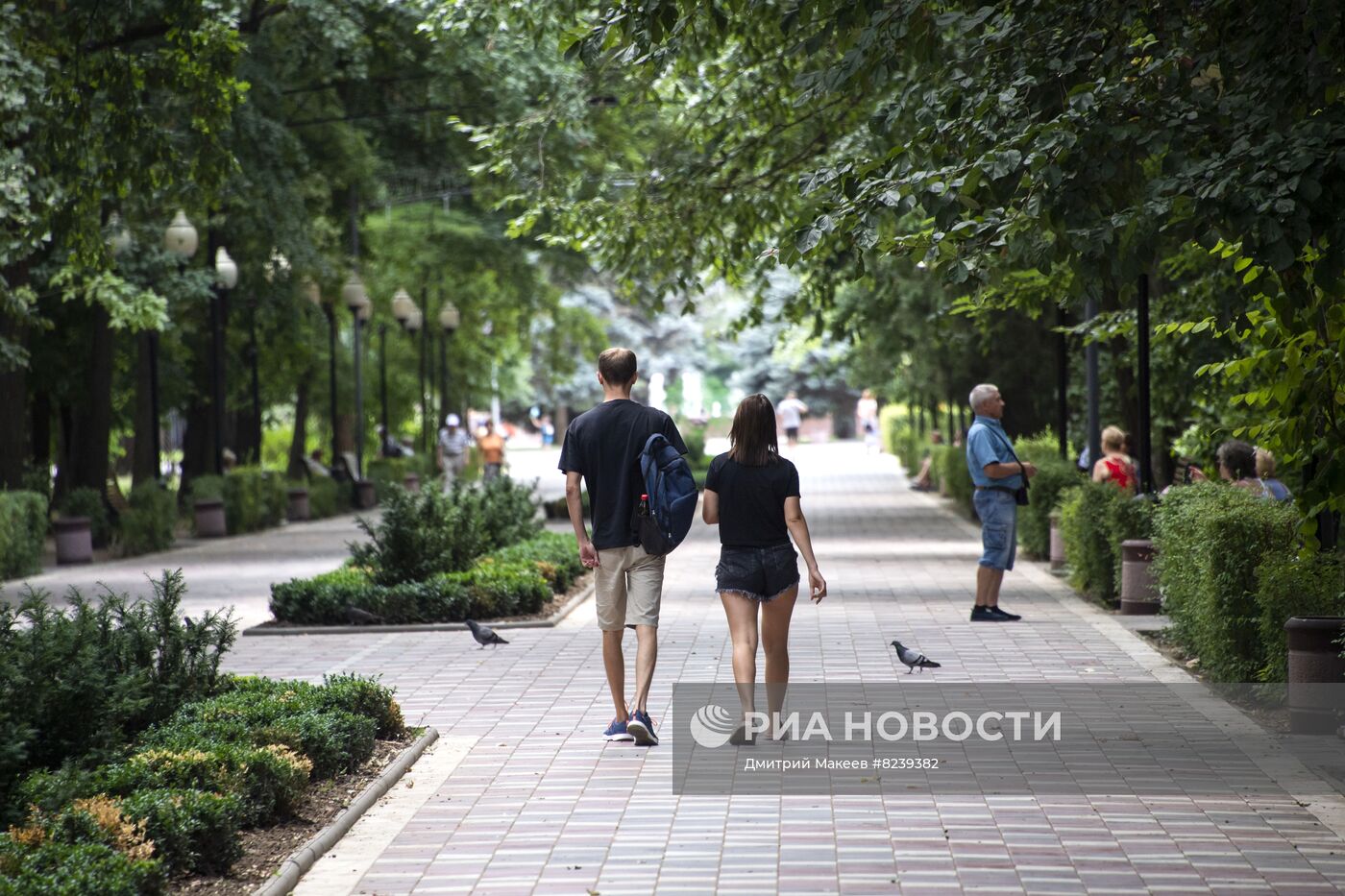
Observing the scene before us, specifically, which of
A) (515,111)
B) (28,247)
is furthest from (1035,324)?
(28,247)

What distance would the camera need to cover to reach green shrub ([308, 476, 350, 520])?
105ft

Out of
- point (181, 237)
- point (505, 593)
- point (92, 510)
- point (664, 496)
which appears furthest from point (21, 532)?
point (664, 496)

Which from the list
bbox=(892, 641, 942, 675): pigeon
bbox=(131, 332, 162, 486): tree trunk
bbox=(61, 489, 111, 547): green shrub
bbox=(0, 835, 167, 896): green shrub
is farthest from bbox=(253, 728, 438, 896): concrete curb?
bbox=(131, 332, 162, 486): tree trunk

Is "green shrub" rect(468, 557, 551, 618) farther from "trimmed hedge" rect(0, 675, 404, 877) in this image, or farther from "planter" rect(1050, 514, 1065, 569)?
"planter" rect(1050, 514, 1065, 569)

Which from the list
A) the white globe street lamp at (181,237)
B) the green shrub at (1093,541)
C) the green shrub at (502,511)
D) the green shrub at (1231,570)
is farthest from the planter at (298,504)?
the green shrub at (1231,570)

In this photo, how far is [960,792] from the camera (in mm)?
7164

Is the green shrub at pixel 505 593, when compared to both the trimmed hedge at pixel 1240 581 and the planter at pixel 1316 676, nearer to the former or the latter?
the trimmed hedge at pixel 1240 581

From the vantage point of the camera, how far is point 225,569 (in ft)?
67.4

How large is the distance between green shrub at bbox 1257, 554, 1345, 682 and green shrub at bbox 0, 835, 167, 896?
572 centimetres

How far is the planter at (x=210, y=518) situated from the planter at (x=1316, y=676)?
20421 millimetres

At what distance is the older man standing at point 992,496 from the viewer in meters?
13.1

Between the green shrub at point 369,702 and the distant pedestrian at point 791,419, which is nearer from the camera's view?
the green shrub at point 369,702

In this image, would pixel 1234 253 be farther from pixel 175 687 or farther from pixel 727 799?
pixel 175 687

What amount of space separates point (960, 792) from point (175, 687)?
11.5ft
